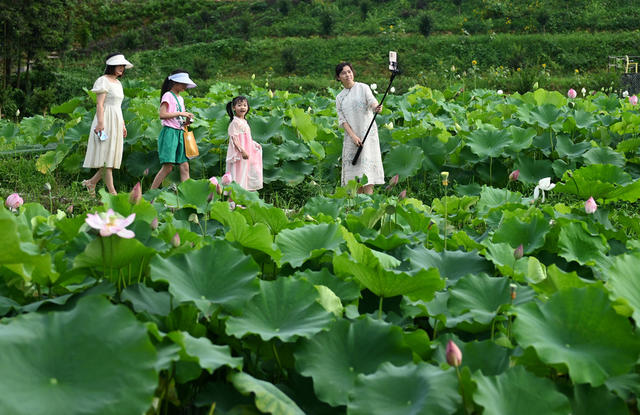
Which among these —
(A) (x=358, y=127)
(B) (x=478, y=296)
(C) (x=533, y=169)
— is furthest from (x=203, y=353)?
(C) (x=533, y=169)

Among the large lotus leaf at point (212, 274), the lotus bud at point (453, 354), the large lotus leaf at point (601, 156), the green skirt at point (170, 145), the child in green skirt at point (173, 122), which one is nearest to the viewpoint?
the lotus bud at point (453, 354)

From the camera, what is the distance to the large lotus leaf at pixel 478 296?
1565 millimetres

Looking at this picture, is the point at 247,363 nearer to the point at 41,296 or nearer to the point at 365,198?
the point at 41,296

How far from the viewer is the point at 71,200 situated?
4.82 meters

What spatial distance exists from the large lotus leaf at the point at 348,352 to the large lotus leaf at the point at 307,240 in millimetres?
515

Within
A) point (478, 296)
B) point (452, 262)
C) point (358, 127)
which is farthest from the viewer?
point (358, 127)

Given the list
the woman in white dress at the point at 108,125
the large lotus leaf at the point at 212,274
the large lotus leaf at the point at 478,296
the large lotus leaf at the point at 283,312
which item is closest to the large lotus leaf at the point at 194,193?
the large lotus leaf at the point at 212,274

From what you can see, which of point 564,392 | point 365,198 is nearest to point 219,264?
point 564,392

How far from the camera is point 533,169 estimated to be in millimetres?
5070

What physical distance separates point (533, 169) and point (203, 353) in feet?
14.1

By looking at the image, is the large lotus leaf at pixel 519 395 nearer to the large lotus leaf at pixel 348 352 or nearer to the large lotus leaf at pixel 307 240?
the large lotus leaf at pixel 348 352

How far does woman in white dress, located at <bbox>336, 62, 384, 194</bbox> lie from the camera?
193 inches

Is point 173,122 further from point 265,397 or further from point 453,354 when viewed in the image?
point 453,354

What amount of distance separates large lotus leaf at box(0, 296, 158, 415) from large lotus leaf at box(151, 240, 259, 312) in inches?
12.3
